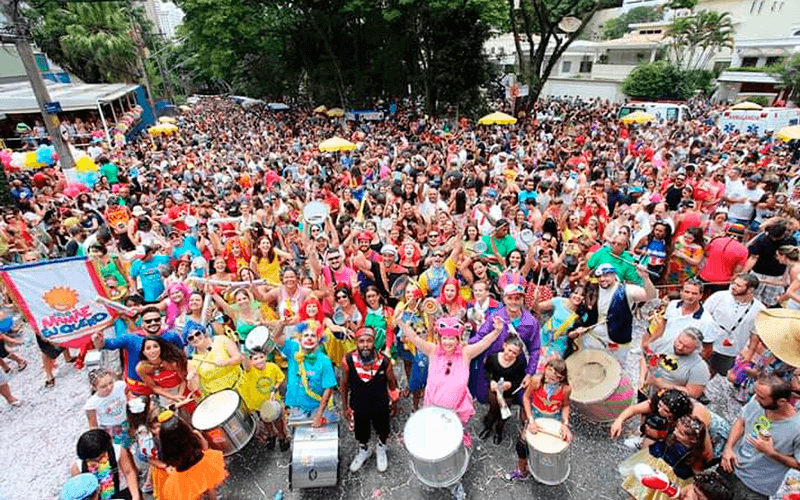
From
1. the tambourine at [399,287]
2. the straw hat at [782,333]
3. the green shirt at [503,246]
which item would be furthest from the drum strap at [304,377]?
the straw hat at [782,333]

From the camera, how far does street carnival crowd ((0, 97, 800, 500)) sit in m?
3.34

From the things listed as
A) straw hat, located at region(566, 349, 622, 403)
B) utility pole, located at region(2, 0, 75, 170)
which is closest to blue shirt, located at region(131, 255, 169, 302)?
straw hat, located at region(566, 349, 622, 403)

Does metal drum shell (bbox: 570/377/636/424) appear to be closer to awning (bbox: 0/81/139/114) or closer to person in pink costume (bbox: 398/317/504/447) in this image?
person in pink costume (bbox: 398/317/504/447)

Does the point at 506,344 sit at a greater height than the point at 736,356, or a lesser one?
greater

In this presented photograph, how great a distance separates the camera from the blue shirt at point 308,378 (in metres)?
3.93

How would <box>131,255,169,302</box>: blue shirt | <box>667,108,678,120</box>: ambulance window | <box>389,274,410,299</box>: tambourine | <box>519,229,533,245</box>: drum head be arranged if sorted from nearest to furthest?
<box>389,274,410,299</box>: tambourine
<box>131,255,169,302</box>: blue shirt
<box>519,229,533,245</box>: drum head
<box>667,108,678,120</box>: ambulance window

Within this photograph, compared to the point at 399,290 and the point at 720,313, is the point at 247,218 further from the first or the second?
the point at 720,313

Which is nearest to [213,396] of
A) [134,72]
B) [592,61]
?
[134,72]

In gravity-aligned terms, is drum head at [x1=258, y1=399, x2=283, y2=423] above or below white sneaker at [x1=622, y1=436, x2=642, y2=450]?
above

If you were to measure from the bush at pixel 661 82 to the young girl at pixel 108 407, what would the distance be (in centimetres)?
4096

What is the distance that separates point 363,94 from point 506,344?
27.0 m

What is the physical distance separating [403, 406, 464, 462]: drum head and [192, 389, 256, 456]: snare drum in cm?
160

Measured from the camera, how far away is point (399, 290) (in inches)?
207

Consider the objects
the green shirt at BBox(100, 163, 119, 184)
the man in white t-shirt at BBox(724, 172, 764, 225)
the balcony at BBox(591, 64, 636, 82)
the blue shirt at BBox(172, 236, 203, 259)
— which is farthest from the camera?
the balcony at BBox(591, 64, 636, 82)
